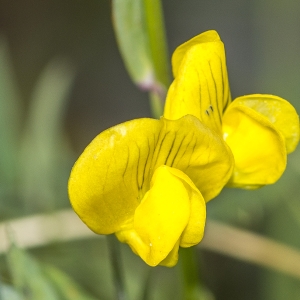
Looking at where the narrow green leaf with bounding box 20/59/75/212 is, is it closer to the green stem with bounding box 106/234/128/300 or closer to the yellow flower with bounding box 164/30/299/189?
the green stem with bounding box 106/234/128/300

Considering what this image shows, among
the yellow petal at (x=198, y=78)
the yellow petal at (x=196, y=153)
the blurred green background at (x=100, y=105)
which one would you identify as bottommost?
the blurred green background at (x=100, y=105)

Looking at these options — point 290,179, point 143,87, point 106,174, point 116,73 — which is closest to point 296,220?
point 290,179

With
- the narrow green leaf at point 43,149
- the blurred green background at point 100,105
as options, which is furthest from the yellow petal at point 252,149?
the narrow green leaf at point 43,149

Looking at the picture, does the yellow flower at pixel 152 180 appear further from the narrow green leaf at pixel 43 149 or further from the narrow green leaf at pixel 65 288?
the narrow green leaf at pixel 43 149

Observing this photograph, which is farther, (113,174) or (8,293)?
(8,293)

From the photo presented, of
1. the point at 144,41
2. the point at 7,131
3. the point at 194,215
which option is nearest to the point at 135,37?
the point at 144,41

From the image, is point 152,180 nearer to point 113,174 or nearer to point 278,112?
point 113,174
